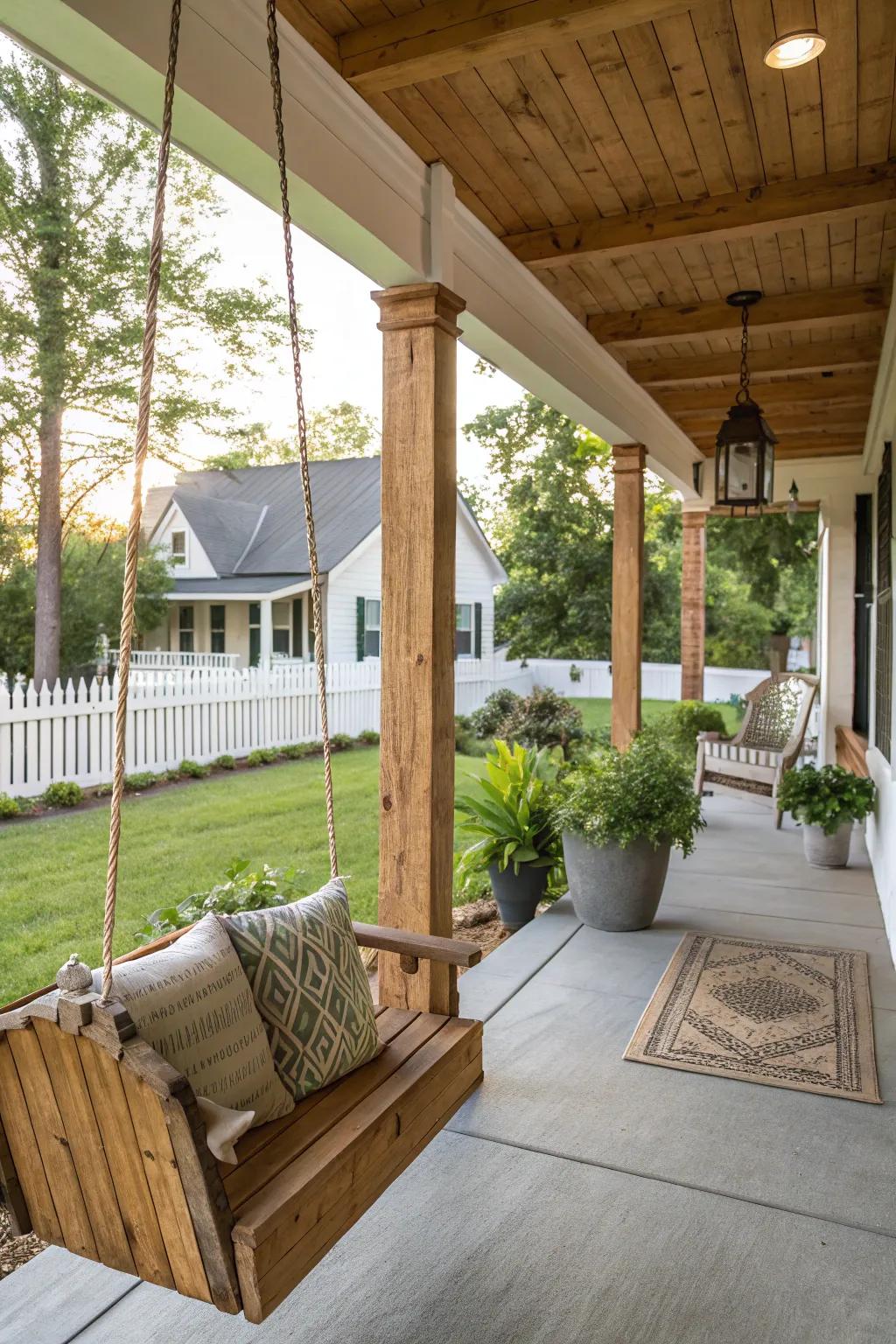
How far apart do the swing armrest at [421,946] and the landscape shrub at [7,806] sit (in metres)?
4.57

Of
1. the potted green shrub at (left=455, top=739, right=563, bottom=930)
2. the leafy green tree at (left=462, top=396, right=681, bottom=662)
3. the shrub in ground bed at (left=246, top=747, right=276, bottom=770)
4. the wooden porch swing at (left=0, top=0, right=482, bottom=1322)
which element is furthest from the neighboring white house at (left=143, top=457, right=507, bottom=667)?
the wooden porch swing at (left=0, top=0, right=482, bottom=1322)

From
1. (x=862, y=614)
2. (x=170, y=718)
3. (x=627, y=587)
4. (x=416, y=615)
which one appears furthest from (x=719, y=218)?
(x=170, y=718)

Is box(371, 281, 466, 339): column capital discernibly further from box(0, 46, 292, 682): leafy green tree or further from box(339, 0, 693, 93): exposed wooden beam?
box(0, 46, 292, 682): leafy green tree

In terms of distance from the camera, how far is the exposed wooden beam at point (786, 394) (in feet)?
18.3

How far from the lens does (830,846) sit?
4859 mm

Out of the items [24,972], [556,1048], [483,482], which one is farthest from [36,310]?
[483,482]

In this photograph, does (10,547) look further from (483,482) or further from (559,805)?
(483,482)

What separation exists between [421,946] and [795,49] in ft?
7.36

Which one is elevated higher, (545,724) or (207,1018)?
(207,1018)

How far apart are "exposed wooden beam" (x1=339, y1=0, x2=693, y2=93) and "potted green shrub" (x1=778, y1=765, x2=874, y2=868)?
366cm

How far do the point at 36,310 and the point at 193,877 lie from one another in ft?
13.2

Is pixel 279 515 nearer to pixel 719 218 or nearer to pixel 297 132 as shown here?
pixel 719 218

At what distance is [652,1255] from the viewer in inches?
75.3

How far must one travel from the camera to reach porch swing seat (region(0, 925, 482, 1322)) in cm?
122
